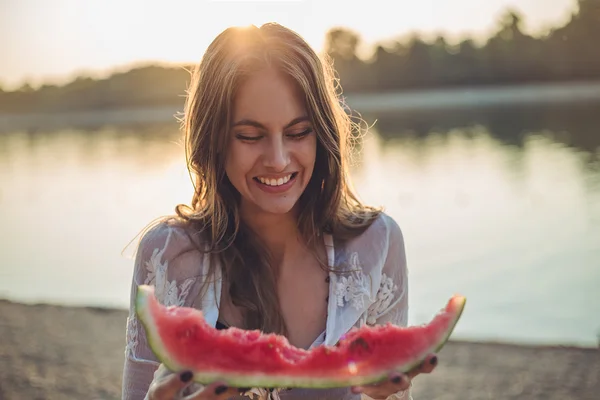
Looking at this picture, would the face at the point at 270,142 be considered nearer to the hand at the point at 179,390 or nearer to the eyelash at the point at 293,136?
the eyelash at the point at 293,136

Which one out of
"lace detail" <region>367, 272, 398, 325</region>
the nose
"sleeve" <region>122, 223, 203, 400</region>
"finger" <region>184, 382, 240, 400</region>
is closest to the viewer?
"finger" <region>184, 382, 240, 400</region>

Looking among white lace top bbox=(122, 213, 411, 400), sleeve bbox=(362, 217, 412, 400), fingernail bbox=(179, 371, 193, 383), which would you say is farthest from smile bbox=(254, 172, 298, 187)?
fingernail bbox=(179, 371, 193, 383)

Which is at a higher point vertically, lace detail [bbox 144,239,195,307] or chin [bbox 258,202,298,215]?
chin [bbox 258,202,298,215]

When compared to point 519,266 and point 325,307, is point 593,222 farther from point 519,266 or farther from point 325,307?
point 325,307

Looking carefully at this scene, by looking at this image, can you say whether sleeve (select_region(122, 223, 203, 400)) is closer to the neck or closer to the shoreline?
the neck

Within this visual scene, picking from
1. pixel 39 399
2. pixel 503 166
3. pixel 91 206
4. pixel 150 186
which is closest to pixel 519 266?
pixel 39 399

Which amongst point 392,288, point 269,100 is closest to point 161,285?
point 269,100

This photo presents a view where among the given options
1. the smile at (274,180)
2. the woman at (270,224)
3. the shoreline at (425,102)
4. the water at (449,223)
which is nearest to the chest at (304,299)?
the woman at (270,224)

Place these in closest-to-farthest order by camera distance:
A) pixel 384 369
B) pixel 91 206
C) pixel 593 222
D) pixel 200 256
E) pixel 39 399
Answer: pixel 384 369, pixel 200 256, pixel 39 399, pixel 593 222, pixel 91 206

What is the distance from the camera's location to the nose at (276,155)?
2.42 m

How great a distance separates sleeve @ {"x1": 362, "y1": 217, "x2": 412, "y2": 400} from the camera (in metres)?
2.83

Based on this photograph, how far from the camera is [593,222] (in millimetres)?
12344

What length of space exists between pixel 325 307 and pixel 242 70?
99 cm

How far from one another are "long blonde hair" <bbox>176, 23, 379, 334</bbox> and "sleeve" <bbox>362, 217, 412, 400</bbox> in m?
0.14
